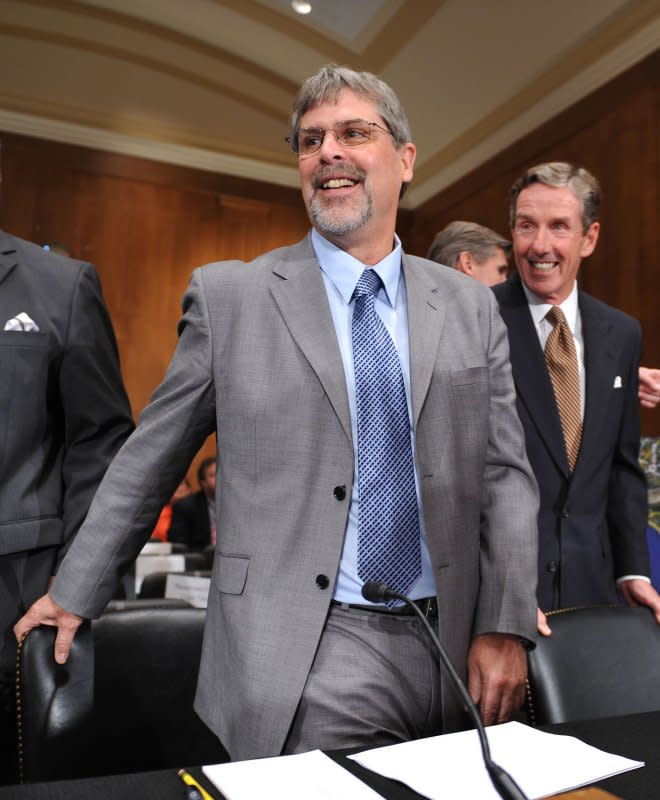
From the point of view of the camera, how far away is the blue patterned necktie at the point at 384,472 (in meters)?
1.40

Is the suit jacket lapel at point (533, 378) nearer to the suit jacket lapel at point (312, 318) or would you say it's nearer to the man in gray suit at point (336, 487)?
the man in gray suit at point (336, 487)

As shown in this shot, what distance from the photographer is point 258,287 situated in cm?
155

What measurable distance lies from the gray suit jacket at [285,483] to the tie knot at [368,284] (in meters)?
0.07

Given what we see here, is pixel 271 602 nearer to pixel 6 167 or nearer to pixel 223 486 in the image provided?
pixel 223 486

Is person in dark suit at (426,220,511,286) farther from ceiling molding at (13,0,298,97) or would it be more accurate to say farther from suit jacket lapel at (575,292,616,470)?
ceiling molding at (13,0,298,97)

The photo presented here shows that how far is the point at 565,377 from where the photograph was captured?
6.88 ft

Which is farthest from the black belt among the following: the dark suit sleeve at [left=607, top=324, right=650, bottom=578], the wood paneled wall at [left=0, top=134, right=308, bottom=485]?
the wood paneled wall at [left=0, top=134, right=308, bottom=485]

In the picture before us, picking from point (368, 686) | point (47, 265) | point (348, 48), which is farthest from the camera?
point (348, 48)

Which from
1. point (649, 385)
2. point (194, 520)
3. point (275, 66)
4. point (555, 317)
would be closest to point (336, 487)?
point (555, 317)

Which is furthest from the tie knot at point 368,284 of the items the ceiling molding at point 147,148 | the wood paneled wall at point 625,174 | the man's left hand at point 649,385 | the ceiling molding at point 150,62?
the ceiling molding at point 147,148

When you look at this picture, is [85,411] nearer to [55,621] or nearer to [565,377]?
[55,621]

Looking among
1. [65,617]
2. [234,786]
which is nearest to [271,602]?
[65,617]

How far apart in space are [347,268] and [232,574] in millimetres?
615

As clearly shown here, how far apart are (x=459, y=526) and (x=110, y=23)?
6433mm
